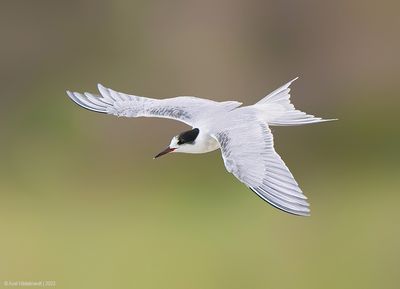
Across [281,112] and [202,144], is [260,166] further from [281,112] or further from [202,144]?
[281,112]

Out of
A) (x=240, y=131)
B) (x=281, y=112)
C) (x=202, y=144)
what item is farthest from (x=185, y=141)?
(x=281, y=112)

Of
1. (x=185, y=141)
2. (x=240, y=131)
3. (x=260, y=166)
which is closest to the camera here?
(x=260, y=166)

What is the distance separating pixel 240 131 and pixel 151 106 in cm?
42

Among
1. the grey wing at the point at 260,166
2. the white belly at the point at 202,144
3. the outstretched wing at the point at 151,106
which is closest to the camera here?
the grey wing at the point at 260,166

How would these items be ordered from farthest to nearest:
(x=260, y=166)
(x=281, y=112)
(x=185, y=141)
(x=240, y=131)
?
(x=281, y=112)
(x=185, y=141)
(x=240, y=131)
(x=260, y=166)

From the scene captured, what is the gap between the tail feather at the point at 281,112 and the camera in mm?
2785

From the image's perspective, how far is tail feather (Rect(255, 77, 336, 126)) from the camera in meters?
2.79

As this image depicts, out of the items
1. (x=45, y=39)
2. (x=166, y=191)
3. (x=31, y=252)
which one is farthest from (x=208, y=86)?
(x=31, y=252)

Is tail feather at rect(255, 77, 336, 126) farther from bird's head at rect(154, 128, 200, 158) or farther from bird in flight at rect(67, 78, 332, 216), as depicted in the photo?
bird's head at rect(154, 128, 200, 158)

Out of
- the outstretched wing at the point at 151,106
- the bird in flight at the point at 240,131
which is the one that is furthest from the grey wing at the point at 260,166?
the outstretched wing at the point at 151,106

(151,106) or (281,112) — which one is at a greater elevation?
(151,106)

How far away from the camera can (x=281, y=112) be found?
9.50 ft

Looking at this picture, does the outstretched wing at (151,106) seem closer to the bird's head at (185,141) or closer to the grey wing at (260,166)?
the bird's head at (185,141)

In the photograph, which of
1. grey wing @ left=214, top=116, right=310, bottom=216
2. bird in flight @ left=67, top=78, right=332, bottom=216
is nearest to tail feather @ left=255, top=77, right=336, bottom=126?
bird in flight @ left=67, top=78, right=332, bottom=216
